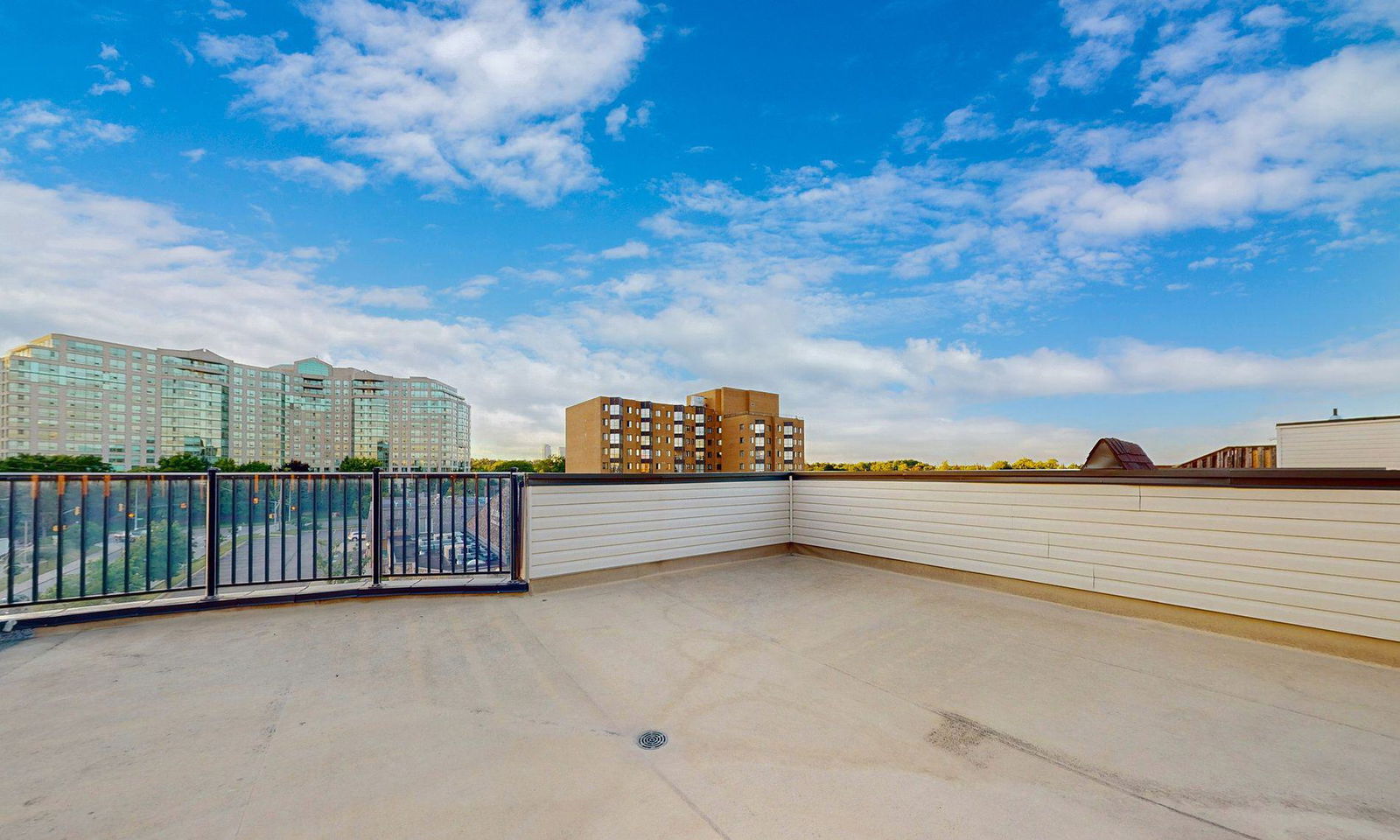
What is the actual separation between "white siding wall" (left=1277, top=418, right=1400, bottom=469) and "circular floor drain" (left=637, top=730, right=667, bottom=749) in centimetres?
1149

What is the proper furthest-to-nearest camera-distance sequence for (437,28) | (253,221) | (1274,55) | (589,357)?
A: (589,357) → (253,221) → (437,28) → (1274,55)

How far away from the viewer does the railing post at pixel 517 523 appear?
14.2 feet

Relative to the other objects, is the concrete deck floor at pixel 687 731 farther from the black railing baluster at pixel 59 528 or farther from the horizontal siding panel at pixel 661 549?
the horizontal siding panel at pixel 661 549

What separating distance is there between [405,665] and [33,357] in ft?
207

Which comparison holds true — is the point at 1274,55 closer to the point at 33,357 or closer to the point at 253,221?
the point at 253,221

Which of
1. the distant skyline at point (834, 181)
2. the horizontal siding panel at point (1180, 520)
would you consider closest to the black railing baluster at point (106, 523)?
the distant skyline at point (834, 181)

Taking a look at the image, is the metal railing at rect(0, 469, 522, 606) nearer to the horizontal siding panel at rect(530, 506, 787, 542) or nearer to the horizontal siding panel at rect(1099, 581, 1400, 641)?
the horizontal siding panel at rect(530, 506, 787, 542)

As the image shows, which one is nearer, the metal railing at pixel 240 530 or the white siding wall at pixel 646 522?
the metal railing at pixel 240 530

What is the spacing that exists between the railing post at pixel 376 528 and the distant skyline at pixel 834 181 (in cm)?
544

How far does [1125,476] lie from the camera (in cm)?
378

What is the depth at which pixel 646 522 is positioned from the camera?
4914 mm

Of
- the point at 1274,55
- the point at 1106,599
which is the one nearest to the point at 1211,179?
the point at 1274,55

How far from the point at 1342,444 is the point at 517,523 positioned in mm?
12123

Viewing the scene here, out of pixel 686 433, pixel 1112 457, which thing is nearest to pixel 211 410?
pixel 686 433
